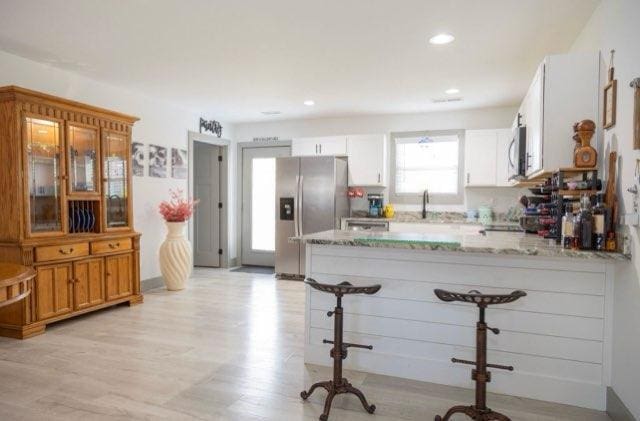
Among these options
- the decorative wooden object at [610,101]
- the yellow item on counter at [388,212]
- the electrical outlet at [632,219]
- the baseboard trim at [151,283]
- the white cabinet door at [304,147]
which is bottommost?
→ the baseboard trim at [151,283]

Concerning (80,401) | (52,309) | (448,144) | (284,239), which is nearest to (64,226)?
(52,309)

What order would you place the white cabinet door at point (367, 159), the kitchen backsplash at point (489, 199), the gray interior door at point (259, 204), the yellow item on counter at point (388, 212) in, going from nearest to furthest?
the kitchen backsplash at point (489, 199) < the white cabinet door at point (367, 159) < the yellow item on counter at point (388, 212) < the gray interior door at point (259, 204)

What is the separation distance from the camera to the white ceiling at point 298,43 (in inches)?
111

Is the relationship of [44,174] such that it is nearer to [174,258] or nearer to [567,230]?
[174,258]

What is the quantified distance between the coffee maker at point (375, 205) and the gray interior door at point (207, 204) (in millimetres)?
2712

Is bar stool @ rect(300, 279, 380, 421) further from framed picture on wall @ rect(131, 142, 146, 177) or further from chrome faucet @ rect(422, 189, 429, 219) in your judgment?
chrome faucet @ rect(422, 189, 429, 219)

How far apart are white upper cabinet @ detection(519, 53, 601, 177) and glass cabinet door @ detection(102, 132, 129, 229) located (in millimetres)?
4167

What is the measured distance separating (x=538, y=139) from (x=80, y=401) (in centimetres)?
343

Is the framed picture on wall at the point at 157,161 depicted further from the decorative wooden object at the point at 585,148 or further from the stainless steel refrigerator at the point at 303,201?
the decorative wooden object at the point at 585,148

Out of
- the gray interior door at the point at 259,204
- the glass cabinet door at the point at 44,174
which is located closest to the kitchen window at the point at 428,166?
the gray interior door at the point at 259,204

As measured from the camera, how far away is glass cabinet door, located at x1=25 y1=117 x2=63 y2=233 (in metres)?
3.64

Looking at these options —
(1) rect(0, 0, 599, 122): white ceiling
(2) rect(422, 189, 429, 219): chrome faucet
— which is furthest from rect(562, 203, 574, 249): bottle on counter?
(2) rect(422, 189, 429, 219): chrome faucet

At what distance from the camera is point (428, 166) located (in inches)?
242

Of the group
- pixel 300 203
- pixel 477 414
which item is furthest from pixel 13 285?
pixel 300 203
